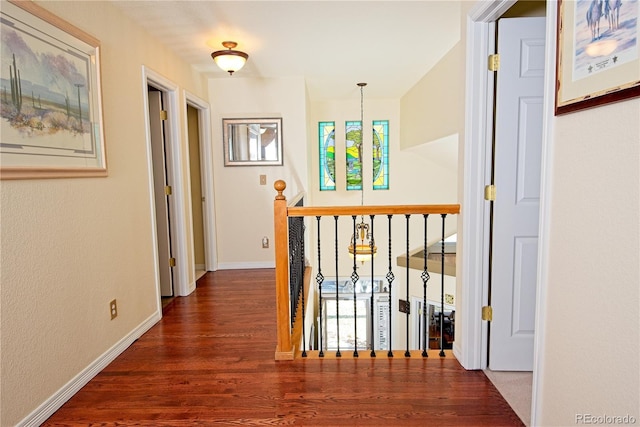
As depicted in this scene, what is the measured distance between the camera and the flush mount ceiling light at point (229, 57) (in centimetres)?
329

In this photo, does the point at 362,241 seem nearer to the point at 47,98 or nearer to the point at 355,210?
the point at 355,210

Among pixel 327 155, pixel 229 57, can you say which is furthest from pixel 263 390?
pixel 327 155

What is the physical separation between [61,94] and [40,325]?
1241 millimetres

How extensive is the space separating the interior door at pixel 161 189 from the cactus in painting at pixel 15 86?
183cm

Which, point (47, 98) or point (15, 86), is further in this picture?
point (47, 98)

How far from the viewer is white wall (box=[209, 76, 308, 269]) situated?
15.0 feet

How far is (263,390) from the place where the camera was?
211cm

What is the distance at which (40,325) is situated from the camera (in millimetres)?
1868

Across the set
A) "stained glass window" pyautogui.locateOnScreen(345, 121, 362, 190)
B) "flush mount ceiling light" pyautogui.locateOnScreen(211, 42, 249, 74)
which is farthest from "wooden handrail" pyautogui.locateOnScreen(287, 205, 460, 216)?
"stained glass window" pyautogui.locateOnScreen(345, 121, 362, 190)

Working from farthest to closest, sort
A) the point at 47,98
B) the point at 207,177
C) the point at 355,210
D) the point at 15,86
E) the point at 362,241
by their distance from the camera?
the point at 207,177 < the point at 362,241 < the point at 355,210 < the point at 47,98 < the point at 15,86

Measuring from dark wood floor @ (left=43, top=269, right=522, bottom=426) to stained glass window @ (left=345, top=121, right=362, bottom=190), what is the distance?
4338mm

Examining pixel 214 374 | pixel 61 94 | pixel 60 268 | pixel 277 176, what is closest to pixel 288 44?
pixel 277 176

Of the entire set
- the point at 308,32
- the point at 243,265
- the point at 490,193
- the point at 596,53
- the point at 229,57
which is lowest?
the point at 243,265

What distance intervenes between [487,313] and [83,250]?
2461 mm
